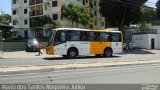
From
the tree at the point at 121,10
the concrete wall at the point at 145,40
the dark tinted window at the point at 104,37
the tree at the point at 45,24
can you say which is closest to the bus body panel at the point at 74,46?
the dark tinted window at the point at 104,37

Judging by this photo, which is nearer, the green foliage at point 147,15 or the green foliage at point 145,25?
the green foliage at point 145,25

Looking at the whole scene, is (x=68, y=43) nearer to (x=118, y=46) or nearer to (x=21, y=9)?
(x=118, y=46)

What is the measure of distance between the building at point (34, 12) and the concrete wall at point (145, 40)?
10.1 m

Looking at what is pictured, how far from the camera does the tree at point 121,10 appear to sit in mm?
59469

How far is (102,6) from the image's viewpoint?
61594 millimetres

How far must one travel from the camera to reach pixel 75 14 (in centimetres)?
5781

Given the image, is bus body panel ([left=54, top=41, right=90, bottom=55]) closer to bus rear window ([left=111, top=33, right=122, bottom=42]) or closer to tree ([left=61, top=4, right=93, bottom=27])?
bus rear window ([left=111, top=33, right=122, bottom=42])

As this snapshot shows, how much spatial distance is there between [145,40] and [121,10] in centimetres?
722

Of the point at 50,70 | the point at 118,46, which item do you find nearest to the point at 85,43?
the point at 118,46

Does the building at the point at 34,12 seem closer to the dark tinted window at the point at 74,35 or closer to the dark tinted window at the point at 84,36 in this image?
the dark tinted window at the point at 84,36

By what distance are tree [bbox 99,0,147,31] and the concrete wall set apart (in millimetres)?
3400

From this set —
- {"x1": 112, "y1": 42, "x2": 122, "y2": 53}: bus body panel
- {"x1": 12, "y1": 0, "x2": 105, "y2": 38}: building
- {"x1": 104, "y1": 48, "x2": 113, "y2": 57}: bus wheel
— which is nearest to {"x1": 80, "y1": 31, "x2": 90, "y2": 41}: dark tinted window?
{"x1": 104, "y1": 48, "x2": 113, "y2": 57}: bus wheel

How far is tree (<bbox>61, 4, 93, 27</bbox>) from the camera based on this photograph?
57688 millimetres

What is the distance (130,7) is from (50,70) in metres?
43.9
